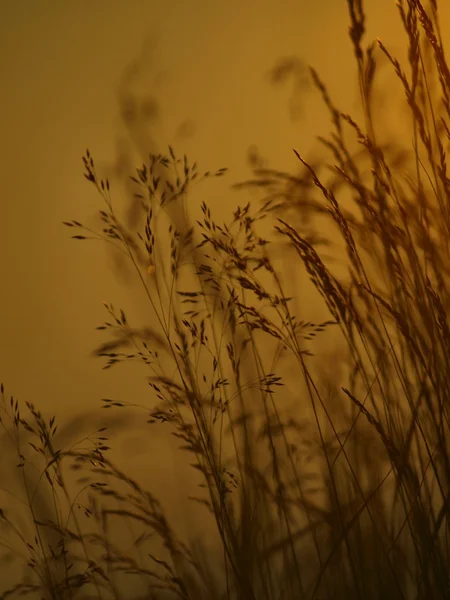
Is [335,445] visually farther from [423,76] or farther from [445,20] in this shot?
[445,20]

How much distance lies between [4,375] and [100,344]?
186 mm

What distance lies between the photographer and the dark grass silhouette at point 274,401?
104 centimetres

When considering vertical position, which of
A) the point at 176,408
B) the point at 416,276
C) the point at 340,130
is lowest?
the point at 176,408

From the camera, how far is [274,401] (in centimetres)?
107

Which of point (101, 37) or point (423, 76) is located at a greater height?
point (101, 37)

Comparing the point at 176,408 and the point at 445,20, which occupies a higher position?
the point at 445,20

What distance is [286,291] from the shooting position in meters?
1.07

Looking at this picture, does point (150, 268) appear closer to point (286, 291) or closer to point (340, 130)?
point (286, 291)

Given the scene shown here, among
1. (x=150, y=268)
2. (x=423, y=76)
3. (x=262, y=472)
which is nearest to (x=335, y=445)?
(x=262, y=472)

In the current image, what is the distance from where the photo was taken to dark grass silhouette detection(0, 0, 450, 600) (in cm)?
104

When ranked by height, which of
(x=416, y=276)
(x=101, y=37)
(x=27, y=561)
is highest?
(x=101, y=37)

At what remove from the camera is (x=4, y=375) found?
109cm

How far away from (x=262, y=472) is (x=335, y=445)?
140 millimetres

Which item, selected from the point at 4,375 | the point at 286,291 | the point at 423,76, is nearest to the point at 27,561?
the point at 4,375
